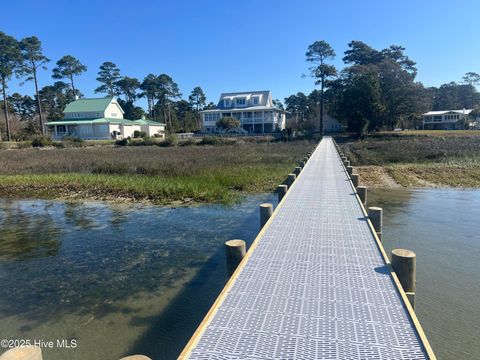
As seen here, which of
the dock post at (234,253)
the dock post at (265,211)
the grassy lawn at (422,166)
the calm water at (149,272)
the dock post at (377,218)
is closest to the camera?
the dock post at (234,253)

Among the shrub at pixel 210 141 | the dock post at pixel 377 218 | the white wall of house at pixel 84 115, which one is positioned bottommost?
the dock post at pixel 377 218

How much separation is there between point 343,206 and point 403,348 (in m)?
6.00

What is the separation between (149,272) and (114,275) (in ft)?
2.67

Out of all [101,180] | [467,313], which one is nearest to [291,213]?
[467,313]

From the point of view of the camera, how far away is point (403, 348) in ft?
11.0

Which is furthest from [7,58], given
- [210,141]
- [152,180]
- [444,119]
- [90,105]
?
[444,119]

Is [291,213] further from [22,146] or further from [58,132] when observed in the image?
[58,132]

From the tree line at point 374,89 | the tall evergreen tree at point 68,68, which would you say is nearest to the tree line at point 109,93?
the tall evergreen tree at point 68,68

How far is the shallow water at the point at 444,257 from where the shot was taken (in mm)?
5594

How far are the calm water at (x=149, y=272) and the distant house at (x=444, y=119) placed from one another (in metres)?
62.6

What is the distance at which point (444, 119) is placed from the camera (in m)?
68.6

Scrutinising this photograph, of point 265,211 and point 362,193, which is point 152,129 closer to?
point 362,193

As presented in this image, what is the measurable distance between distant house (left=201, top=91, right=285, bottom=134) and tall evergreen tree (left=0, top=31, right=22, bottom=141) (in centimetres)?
3141

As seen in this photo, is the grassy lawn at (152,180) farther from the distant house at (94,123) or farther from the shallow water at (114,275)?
the distant house at (94,123)
